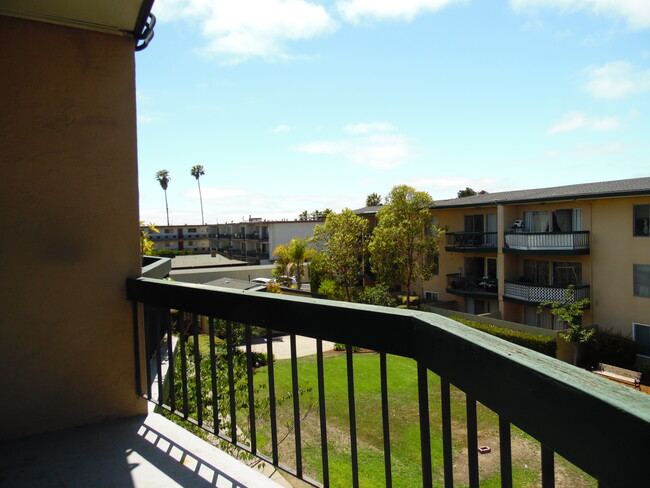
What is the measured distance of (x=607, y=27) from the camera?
327 inches

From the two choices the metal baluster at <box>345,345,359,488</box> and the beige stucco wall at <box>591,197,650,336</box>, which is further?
the beige stucco wall at <box>591,197,650,336</box>

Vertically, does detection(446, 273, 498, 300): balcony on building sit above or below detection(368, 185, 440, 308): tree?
below

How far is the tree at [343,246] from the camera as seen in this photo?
962 inches

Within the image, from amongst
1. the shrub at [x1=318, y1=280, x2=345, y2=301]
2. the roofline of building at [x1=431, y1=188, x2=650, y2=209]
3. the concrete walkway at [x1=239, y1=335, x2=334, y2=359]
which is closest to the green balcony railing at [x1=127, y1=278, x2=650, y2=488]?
the concrete walkway at [x1=239, y1=335, x2=334, y2=359]

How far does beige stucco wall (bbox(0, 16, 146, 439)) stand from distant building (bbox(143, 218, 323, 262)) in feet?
130

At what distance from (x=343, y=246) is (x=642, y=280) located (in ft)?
42.6

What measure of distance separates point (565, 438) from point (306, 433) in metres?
10.0

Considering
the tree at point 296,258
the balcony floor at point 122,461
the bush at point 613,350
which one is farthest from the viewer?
the tree at point 296,258

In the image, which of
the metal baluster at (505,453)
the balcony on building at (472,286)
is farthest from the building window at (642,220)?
the metal baluster at (505,453)

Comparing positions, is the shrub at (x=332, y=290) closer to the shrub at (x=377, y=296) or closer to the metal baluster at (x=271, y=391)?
the shrub at (x=377, y=296)

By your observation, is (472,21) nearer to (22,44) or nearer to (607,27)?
(607,27)

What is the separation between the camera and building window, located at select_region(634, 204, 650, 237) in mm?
16688

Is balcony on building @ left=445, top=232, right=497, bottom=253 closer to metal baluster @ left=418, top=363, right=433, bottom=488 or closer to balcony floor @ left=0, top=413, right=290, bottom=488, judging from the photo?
balcony floor @ left=0, top=413, right=290, bottom=488

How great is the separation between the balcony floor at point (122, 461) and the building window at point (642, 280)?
61.9 ft
